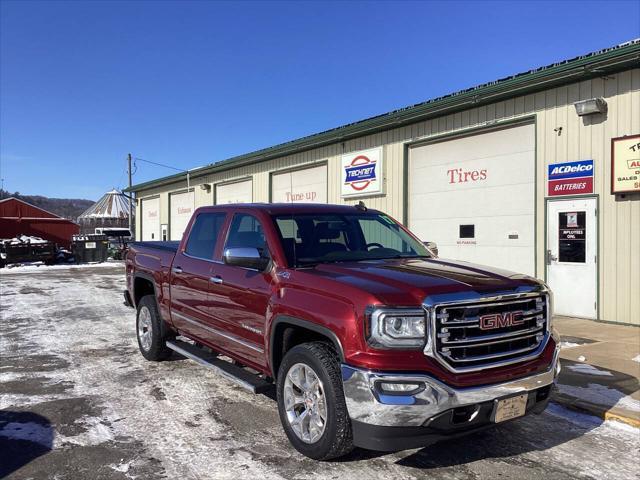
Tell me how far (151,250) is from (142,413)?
256cm

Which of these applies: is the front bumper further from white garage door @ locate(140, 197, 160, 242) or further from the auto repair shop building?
white garage door @ locate(140, 197, 160, 242)

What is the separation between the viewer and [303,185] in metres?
18.3

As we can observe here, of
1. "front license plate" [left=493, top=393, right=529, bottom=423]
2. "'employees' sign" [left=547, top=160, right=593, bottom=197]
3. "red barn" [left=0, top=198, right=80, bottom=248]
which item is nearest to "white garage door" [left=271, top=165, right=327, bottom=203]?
"'employees' sign" [left=547, top=160, right=593, bottom=197]

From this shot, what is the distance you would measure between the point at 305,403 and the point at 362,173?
1201 cm

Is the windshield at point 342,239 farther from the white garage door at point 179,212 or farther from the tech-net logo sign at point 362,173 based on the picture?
the white garage door at point 179,212

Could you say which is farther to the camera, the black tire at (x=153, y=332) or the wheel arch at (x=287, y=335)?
the black tire at (x=153, y=332)

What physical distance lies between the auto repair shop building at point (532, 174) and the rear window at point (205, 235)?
2936 mm

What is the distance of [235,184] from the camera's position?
74.5 feet

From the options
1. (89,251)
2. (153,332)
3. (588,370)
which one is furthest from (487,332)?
(89,251)

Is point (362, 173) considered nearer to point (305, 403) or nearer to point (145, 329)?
point (145, 329)

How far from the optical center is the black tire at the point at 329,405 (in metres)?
3.44

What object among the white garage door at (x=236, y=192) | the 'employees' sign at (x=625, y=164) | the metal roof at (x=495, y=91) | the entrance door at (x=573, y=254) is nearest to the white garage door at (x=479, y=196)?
the entrance door at (x=573, y=254)

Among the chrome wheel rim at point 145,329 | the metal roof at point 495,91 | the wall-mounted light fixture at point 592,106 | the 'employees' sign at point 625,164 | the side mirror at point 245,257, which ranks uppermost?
the metal roof at point 495,91

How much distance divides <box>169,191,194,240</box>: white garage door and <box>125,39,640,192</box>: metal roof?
1063cm
